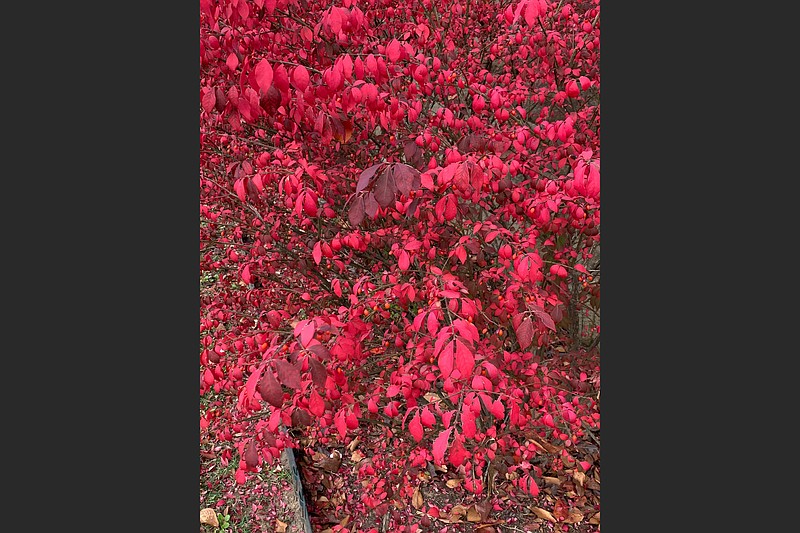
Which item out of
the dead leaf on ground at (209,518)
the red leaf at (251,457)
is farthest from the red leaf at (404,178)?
the dead leaf on ground at (209,518)

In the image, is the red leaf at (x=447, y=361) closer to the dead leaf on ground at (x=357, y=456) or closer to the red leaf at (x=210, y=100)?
the red leaf at (x=210, y=100)

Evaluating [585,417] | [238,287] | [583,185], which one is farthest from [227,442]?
[583,185]

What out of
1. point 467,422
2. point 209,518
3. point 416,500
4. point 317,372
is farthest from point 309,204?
point 209,518

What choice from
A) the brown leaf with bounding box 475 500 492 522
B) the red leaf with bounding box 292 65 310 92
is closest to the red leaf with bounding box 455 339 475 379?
the red leaf with bounding box 292 65 310 92

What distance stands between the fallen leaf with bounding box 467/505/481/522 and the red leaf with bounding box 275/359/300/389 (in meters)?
1.92

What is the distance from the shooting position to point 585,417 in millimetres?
2832

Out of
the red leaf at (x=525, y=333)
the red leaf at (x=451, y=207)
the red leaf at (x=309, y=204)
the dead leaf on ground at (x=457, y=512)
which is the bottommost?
the dead leaf on ground at (x=457, y=512)

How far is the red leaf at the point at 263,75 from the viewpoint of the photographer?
1553 mm

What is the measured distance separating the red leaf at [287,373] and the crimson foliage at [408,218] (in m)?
0.10

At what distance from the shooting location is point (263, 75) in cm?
155

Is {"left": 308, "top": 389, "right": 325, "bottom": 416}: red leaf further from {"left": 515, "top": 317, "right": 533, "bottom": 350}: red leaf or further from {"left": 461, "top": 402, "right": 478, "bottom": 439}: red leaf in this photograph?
{"left": 515, "top": 317, "right": 533, "bottom": 350}: red leaf

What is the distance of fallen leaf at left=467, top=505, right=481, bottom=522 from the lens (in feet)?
9.34

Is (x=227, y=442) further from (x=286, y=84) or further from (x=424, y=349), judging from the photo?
(x=286, y=84)

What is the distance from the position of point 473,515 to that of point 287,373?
1942 millimetres
